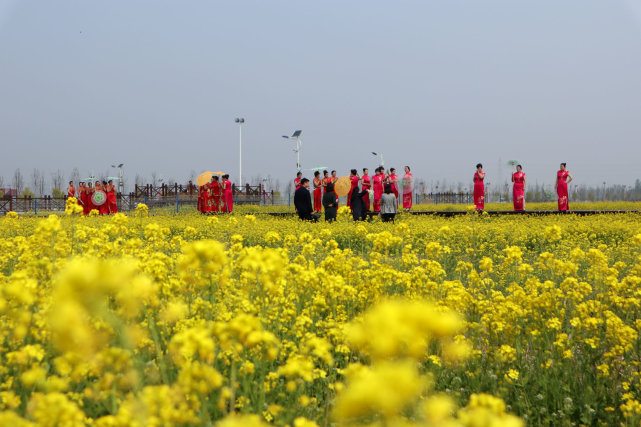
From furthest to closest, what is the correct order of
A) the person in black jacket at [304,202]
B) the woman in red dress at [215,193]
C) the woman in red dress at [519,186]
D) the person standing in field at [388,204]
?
the woman in red dress at [215,193], the woman in red dress at [519,186], the person in black jacket at [304,202], the person standing in field at [388,204]

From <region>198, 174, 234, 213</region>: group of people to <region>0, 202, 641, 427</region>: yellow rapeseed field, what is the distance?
51.1ft

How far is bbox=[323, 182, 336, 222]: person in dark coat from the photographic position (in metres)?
13.9

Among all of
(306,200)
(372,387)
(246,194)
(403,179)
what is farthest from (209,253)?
(246,194)

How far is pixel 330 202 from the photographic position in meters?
14.0

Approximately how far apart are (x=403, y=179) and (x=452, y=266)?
13529mm

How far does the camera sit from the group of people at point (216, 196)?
21.7 m

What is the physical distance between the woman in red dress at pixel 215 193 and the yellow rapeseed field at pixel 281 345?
15570mm

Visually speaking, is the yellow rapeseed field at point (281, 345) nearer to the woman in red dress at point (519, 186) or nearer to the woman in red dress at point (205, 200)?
the woman in red dress at point (519, 186)

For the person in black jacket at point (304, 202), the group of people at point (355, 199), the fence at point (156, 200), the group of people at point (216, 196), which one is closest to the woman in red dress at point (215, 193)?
the group of people at point (216, 196)

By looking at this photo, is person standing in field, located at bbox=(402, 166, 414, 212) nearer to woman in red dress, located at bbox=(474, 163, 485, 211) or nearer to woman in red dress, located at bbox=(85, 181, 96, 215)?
woman in red dress, located at bbox=(474, 163, 485, 211)

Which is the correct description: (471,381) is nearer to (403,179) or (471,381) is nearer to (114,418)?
(114,418)

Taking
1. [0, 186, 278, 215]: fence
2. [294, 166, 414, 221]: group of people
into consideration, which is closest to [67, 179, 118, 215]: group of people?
[294, 166, 414, 221]: group of people

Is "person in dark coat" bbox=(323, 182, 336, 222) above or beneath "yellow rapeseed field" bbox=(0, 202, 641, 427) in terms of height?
above

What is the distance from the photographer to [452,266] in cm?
796
